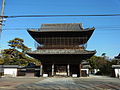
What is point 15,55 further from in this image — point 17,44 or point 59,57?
point 59,57

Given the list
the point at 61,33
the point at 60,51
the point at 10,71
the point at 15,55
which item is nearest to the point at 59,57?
the point at 60,51

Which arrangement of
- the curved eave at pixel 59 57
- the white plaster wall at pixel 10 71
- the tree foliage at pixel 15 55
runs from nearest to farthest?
the curved eave at pixel 59 57 → the white plaster wall at pixel 10 71 → the tree foliage at pixel 15 55

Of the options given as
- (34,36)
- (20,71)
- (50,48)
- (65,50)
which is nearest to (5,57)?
(20,71)

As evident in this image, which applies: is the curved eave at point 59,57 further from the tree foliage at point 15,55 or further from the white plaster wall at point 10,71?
the tree foliage at point 15,55

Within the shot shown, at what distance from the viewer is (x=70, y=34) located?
32688 millimetres

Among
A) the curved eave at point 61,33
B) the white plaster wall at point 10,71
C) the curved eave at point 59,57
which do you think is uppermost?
the curved eave at point 61,33

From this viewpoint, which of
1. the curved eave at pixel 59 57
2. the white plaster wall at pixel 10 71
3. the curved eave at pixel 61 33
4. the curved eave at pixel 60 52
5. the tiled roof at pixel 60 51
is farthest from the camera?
the white plaster wall at pixel 10 71

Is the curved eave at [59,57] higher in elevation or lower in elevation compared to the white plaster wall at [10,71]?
higher

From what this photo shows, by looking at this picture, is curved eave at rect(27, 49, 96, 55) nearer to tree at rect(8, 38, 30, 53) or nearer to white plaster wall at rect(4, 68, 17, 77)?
white plaster wall at rect(4, 68, 17, 77)

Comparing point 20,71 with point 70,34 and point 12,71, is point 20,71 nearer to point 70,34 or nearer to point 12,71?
point 12,71

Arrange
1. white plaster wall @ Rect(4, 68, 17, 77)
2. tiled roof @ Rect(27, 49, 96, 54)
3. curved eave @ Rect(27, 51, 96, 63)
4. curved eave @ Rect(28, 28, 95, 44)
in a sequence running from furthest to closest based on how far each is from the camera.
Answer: white plaster wall @ Rect(4, 68, 17, 77), curved eave @ Rect(28, 28, 95, 44), curved eave @ Rect(27, 51, 96, 63), tiled roof @ Rect(27, 49, 96, 54)

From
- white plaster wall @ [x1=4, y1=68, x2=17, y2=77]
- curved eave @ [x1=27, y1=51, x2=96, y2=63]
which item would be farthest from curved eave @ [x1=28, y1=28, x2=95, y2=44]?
white plaster wall @ [x1=4, y1=68, x2=17, y2=77]

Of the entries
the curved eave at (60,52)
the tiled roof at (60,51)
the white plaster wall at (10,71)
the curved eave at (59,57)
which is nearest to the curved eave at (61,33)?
the tiled roof at (60,51)

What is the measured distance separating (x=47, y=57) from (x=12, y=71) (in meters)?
12.7
